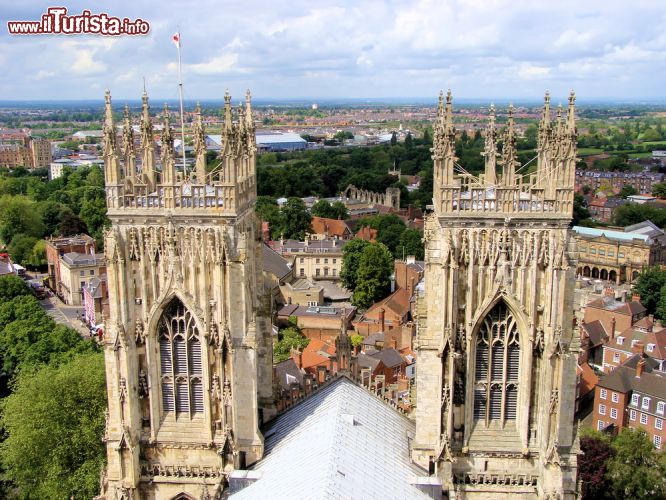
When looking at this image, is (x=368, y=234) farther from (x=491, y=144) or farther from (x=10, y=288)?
(x=491, y=144)

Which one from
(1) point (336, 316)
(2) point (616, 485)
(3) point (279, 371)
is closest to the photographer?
(2) point (616, 485)

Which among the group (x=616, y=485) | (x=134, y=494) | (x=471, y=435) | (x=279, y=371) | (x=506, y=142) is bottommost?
(x=616, y=485)

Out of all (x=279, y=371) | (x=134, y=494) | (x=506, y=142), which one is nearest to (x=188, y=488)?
(x=134, y=494)

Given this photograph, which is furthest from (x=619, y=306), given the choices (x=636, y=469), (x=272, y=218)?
(x=272, y=218)

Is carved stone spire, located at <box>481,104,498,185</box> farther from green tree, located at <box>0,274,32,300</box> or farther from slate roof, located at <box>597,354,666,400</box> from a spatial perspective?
green tree, located at <box>0,274,32,300</box>

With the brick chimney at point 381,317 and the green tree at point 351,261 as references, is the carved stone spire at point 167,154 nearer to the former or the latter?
the brick chimney at point 381,317

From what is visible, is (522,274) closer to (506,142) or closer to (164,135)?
(506,142)

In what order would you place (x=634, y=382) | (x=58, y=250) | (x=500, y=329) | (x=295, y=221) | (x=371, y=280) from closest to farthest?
(x=500, y=329) < (x=634, y=382) < (x=371, y=280) < (x=58, y=250) < (x=295, y=221)
